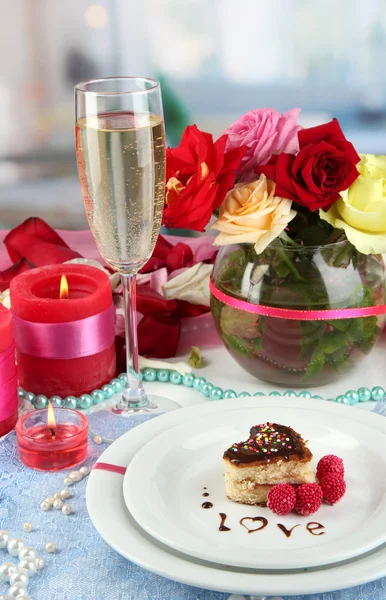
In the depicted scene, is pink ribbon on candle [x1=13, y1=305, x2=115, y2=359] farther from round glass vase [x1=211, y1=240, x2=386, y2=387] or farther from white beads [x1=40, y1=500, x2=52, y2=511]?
white beads [x1=40, y1=500, x2=52, y2=511]

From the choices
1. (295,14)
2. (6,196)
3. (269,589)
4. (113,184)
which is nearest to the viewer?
(269,589)

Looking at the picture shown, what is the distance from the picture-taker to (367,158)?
1.29 meters

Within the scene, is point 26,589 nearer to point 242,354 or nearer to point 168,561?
point 168,561

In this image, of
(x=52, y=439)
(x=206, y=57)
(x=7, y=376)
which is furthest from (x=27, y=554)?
(x=206, y=57)

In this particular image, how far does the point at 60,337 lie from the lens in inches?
52.4

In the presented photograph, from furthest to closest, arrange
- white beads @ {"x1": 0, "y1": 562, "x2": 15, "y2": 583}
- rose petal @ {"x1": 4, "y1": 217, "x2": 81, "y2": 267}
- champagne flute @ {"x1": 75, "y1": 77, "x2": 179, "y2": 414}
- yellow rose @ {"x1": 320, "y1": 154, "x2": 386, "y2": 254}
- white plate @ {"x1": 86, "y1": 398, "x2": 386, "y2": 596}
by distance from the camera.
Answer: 1. rose petal @ {"x1": 4, "y1": 217, "x2": 81, "y2": 267}
2. yellow rose @ {"x1": 320, "y1": 154, "x2": 386, "y2": 254}
3. champagne flute @ {"x1": 75, "y1": 77, "x2": 179, "y2": 414}
4. white beads @ {"x1": 0, "y1": 562, "x2": 15, "y2": 583}
5. white plate @ {"x1": 86, "y1": 398, "x2": 386, "y2": 596}

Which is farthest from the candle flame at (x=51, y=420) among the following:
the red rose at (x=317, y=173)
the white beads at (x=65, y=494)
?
the red rose at (x=317, y=173)

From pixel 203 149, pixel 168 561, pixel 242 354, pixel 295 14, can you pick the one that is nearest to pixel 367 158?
pixel 203 149

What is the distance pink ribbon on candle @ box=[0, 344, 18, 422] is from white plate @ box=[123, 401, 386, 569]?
276 mm

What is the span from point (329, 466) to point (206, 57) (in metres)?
1.48

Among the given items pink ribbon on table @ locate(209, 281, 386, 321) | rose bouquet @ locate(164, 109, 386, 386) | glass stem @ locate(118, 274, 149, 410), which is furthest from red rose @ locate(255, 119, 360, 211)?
glass stem @ locate(118, 274, 149, 410)

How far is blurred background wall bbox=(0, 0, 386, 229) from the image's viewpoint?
220 cm

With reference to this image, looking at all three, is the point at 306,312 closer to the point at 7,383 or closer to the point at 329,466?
the point at 329,466

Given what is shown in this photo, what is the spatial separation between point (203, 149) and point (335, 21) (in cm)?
116
